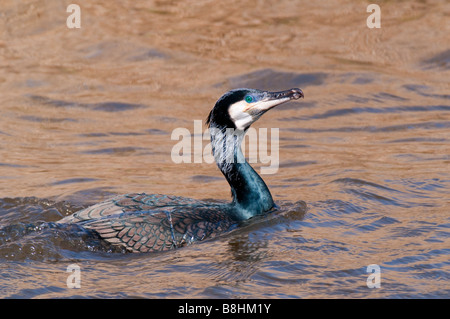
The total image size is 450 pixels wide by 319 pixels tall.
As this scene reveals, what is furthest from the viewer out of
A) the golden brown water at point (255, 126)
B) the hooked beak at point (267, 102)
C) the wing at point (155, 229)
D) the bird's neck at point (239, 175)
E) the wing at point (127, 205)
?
the bird's neck at point (239, 175)

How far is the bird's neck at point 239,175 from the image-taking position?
741 cm

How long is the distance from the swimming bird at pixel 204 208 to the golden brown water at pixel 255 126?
16 cm

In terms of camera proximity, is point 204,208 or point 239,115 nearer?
point 204,208

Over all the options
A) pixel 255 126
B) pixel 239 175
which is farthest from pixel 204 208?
pixel 255 126

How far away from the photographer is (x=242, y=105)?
287 inches

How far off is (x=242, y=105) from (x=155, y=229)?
4.42 ft

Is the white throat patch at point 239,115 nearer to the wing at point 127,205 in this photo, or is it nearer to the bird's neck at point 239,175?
the bird's neck at point 239,175

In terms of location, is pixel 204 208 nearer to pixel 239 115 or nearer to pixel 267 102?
pixel 239 115

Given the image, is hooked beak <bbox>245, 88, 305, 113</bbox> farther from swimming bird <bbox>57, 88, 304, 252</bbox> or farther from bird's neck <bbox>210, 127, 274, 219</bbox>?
bird's neck <bbox>210, 127, 274, 219</bbox>

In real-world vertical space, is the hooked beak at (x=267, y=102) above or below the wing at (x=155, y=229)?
above

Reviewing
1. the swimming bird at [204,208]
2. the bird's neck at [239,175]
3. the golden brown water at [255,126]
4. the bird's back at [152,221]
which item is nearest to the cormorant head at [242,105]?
the swimming bird at [204,208]

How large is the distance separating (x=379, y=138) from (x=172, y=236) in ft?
15.2

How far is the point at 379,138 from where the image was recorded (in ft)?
35.1
